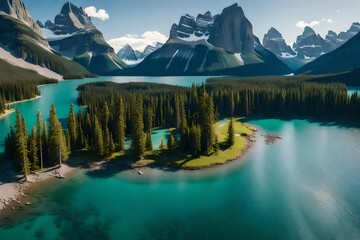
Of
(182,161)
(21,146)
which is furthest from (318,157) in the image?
(21,146)

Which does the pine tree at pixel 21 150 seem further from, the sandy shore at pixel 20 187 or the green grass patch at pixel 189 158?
the green grass patch at pixel 189 158

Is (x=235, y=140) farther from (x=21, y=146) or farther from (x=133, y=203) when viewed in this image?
(x=21, y=146)

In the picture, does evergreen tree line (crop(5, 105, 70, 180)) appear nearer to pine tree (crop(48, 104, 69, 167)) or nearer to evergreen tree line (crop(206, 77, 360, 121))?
pine tree (crop(48, 104, 69, 167))

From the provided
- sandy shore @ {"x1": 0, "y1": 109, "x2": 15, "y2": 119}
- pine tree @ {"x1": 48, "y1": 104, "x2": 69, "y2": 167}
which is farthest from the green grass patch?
sandy shore @ {"x1": 0, "y1": 109, "x2": 15, "y2": 119}

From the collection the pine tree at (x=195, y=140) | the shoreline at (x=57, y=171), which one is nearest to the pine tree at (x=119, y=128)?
the shoreline at (x=57, y=171)

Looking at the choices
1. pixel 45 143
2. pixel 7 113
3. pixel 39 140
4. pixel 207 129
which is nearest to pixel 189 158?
pixel 207 129
